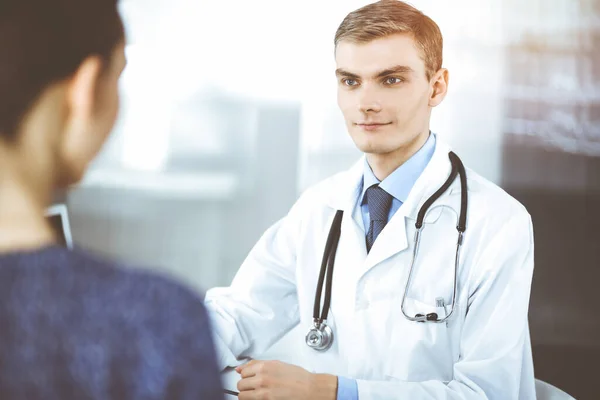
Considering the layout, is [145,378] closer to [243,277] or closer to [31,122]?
[31,122]

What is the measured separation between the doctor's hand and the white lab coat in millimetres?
48

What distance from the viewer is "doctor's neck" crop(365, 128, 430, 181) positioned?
3.42 ft

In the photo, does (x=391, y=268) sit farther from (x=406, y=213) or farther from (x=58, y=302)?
(x=58, y=302)

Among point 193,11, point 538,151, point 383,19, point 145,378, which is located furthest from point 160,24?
point 145,378

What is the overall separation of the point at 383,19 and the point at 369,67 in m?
0.08

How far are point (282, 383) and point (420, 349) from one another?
210 millimetres

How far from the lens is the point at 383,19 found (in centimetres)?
104

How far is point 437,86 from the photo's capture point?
109cm

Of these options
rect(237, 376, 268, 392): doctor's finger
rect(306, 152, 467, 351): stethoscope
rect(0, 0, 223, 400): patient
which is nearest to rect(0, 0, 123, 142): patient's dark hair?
rect(0, 0, 223, 400): patient

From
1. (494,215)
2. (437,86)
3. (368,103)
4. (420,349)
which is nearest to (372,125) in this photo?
(368,103)

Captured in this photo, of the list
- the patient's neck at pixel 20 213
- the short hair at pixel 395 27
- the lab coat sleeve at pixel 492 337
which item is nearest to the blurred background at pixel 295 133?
the short hair at pixel 395 27

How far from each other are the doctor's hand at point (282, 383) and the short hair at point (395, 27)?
524mm

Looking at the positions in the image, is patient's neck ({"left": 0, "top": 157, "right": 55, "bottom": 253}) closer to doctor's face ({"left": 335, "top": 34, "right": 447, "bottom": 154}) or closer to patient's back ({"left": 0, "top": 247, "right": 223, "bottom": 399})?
patient's back ({"left": 0, "top": 247, "right": 223, "bottom": 399})

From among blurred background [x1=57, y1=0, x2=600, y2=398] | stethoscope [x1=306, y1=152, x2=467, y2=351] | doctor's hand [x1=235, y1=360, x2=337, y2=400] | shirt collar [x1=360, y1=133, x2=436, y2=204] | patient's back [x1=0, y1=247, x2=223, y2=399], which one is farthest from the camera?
blurred background [x1=57, y1=0, x2=600, y2=398]
